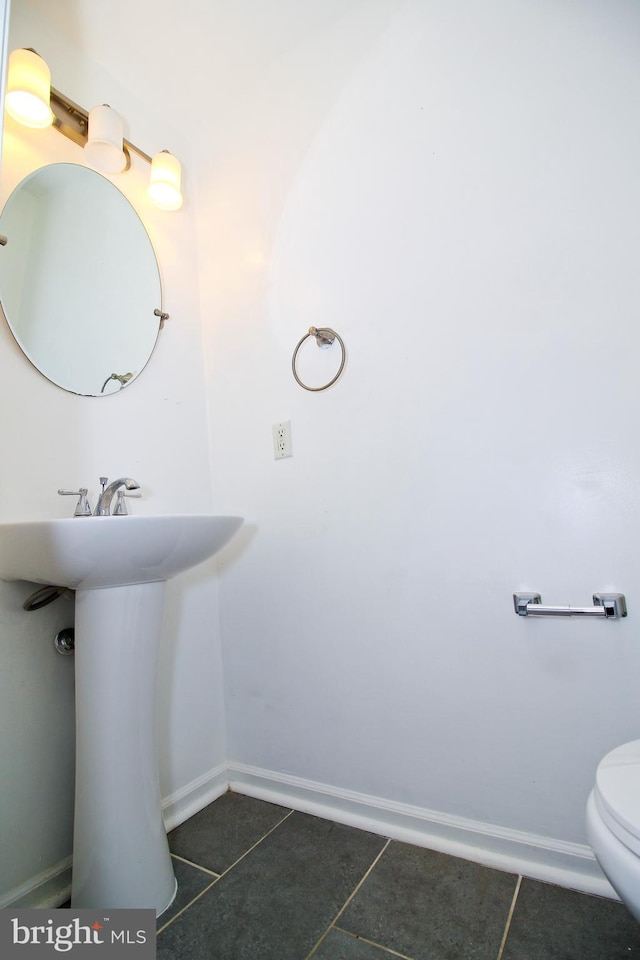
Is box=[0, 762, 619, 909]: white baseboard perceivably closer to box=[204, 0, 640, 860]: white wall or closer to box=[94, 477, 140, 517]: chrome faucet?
box=[204, 0, 640, 860]: white wall

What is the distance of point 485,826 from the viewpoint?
1015mm

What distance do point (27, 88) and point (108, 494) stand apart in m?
0.93

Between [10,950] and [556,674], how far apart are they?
1.08 m

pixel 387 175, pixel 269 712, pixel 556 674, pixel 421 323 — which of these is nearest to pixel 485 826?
pixel 556 674

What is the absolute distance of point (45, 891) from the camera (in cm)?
96

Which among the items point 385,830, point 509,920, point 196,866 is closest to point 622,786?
point 509,920

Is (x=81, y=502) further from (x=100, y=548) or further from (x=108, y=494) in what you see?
(x=100, y=548)

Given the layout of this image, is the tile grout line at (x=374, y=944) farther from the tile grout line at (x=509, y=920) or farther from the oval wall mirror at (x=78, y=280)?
the oval wall mirror at (x=78, y=280)

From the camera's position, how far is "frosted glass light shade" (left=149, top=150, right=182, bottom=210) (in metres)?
1.36

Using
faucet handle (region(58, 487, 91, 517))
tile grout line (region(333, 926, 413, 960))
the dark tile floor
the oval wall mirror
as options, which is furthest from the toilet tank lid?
the oval wall mirror

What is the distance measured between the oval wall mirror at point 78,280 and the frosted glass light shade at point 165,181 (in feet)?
0.30

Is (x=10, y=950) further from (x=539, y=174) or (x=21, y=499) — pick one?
(x=539, y=174)

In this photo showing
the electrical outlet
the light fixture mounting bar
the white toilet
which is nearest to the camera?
the white toilet

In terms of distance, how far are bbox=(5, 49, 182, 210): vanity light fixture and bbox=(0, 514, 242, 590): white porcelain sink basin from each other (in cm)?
98
